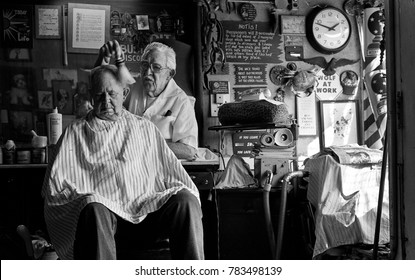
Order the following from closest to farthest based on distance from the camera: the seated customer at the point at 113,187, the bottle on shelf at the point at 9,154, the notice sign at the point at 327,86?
1. the seated customer at the point at 113,187
2. the bottle on shelf at the point at 9,154
3. the notice sign at the point at 327,86

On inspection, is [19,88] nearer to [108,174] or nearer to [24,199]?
[24,199]

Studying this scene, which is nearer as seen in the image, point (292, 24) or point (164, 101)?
point (164, 101)

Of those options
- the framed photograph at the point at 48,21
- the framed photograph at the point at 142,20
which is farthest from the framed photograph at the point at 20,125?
the framed photograph at the point at 142,20

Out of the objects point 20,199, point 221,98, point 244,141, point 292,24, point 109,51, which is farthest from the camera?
point 292,24

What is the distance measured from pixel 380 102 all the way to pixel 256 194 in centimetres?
211

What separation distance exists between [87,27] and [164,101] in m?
1.43

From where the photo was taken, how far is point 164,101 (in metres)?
4.98

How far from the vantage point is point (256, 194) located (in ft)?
15.9

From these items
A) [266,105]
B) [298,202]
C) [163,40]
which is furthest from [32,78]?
[298,202]

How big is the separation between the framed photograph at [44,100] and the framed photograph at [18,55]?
1.07 ft

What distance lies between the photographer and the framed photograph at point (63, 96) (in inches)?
228

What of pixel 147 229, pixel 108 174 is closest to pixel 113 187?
pixel 108 174

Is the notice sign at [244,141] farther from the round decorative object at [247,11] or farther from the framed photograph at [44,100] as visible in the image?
the framed photograph at [44,100]

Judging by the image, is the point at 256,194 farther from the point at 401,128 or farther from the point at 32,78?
the point at 32,78
